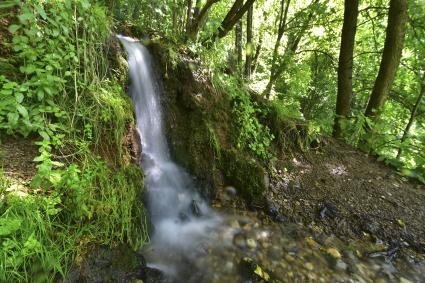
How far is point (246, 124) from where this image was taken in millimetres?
4258

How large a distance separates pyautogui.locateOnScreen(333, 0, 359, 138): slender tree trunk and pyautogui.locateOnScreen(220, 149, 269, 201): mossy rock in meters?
2.28

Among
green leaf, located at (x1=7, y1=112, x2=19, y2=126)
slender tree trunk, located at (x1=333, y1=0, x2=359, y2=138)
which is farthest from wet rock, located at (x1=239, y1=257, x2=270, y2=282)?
slender tree trunk, located at (x1=333, y1=0, x2=359, y2=138)

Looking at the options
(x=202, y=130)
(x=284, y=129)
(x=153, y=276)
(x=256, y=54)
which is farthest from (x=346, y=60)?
(x=153, y=276)

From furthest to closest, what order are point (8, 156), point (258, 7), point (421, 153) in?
point (258, 7), point (421, 153), point (8, 156)

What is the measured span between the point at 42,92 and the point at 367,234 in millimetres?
3830

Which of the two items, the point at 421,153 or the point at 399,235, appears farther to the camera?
the point at 421,153

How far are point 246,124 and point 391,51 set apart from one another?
9.90ft

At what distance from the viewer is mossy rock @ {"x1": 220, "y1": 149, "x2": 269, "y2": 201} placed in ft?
12.9

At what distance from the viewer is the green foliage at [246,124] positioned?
14.0ft

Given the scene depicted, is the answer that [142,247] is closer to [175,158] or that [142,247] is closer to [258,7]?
[175,158]

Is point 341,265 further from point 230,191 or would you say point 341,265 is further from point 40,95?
point 40,95

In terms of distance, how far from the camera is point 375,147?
5086 mm

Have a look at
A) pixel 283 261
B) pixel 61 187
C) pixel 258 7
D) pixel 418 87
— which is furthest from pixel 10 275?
pixel 258 7

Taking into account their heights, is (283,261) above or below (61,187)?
below
